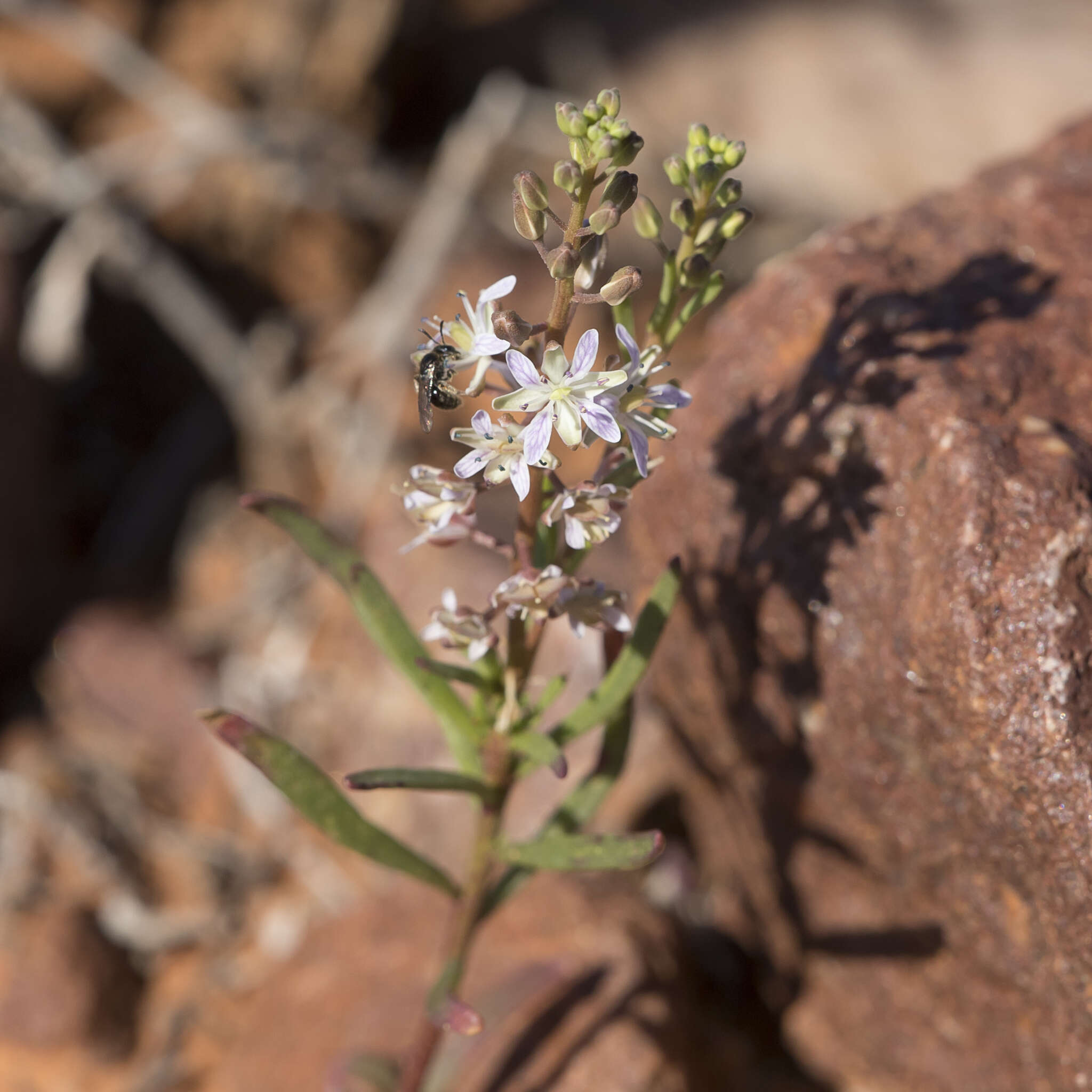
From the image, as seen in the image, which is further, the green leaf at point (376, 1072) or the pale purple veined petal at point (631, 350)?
the green leaf at point (376, 1072)

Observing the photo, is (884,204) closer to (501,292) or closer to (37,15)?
(37,15)

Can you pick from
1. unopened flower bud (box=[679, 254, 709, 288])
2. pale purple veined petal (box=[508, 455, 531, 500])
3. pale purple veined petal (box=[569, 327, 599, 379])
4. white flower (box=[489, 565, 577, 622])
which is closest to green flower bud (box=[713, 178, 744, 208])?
unopened flower bud (box=[679, 254, 709, 288])

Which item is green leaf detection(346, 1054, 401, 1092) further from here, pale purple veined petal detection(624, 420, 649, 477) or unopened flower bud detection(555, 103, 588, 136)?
unopened flower bud detection(555, 103, 588, 136)

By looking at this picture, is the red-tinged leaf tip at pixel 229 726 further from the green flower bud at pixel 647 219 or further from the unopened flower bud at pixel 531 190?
the green flower bud at pixel 647 219

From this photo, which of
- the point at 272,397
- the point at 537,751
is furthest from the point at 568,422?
the point at 272,397

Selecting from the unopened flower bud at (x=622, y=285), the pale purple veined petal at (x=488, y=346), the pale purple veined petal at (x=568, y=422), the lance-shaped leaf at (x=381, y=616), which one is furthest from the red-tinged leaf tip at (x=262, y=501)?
the unopened flower bud at (x=622, y=285)

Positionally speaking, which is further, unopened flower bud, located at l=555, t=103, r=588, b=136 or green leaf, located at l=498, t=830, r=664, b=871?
green leaf, located at l=498, t=830, r=664, b=871
